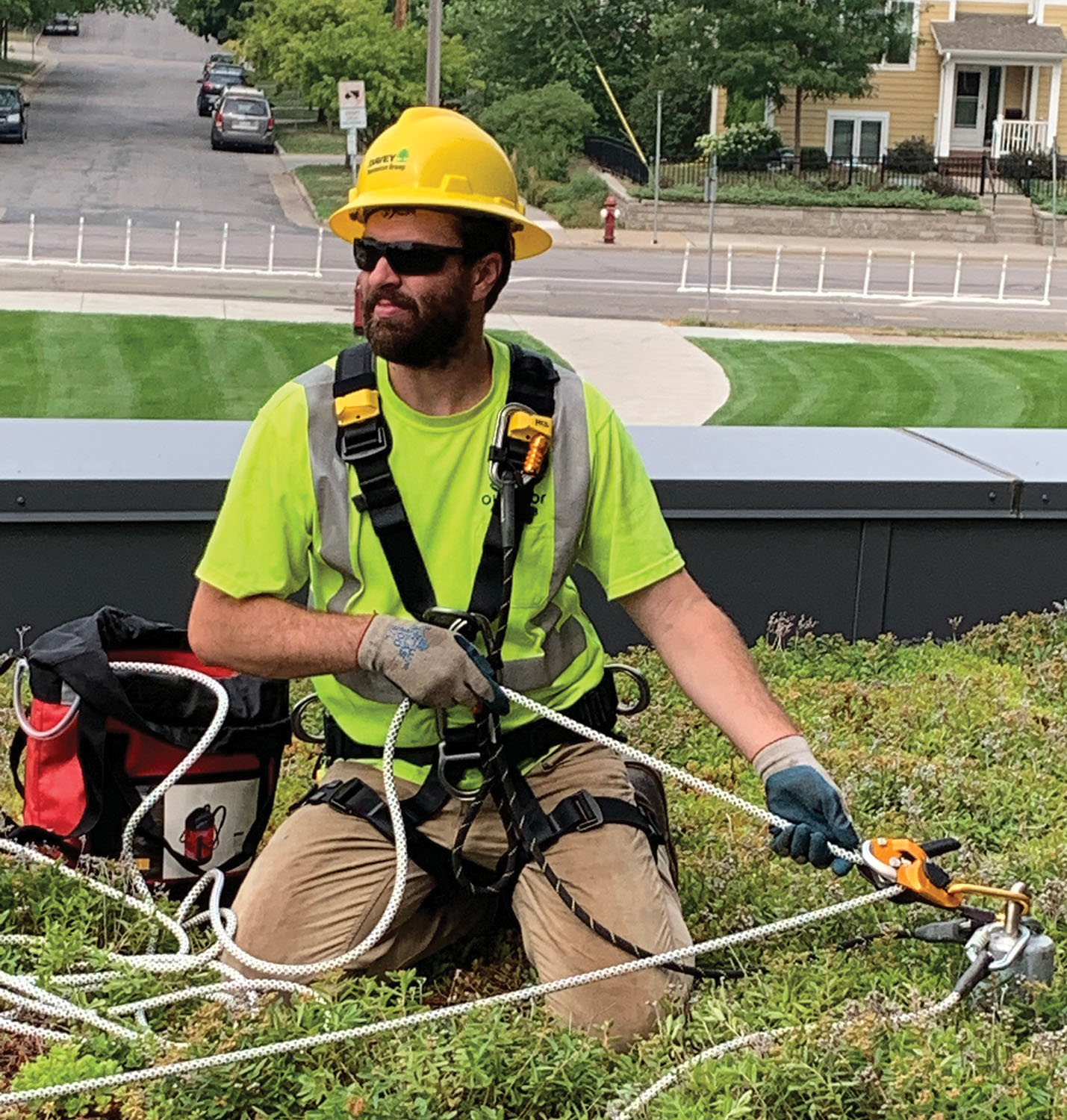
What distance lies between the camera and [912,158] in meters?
42.9

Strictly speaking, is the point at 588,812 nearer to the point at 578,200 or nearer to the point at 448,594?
the point at 448,594

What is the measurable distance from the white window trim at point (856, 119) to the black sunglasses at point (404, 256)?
1740 inches

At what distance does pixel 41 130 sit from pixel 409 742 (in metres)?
49.7

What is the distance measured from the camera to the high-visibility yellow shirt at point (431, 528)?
342 centimetres

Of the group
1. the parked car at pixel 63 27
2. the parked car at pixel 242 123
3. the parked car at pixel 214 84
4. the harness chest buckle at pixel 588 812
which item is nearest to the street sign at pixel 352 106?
the parked car at pixel 242 123

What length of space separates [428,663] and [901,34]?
144 ft

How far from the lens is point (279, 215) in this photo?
35.7 metres

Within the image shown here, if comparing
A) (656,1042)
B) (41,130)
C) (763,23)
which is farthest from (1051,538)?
(41,130)

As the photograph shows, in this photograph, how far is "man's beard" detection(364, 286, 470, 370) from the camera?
11.2 feet

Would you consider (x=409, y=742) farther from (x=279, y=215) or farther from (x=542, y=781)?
(x=279, y=215)

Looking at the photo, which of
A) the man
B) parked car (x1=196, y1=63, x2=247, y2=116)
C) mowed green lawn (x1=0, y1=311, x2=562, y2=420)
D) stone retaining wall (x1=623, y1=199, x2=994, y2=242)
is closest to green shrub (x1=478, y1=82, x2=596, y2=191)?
stone retaining wall (x1=623, y1=199, x2=994, y2=242)

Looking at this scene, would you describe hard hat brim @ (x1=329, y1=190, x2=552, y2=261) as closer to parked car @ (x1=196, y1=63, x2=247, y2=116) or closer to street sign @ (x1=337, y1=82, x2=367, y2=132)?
street sign @ (x1=337, y1=82, x2=367, y2=132)

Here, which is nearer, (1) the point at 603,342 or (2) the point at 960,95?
(1) the point at 603,342

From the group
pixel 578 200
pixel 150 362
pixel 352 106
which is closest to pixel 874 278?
pixel 578 200
